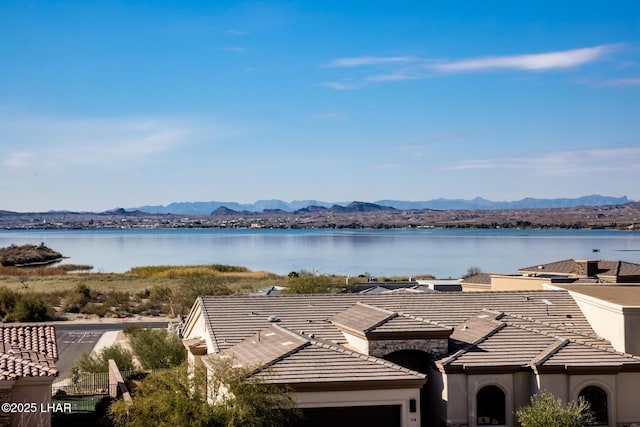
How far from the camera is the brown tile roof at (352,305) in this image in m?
23.6

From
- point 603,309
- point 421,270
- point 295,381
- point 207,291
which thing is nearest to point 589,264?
point 603,309

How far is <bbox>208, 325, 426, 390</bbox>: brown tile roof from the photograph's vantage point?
1836 centimetres

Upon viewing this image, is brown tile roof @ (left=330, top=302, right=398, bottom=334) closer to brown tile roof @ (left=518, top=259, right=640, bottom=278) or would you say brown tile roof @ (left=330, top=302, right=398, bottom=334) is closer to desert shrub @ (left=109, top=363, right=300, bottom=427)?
desert shrub @ (left=109, top=363, right=300, bottom=427)

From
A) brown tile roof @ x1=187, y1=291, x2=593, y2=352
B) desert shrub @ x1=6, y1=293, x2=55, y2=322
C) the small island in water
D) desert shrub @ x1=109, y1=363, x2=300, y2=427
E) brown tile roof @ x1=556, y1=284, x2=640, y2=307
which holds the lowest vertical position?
the small island in water

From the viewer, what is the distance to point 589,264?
44.7 meters

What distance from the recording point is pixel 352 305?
997 inches

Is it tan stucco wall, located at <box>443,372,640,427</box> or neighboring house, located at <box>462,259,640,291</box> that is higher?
neighboring house, located at <box>462,259,640,291</box>

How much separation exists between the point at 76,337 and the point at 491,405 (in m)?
31.1

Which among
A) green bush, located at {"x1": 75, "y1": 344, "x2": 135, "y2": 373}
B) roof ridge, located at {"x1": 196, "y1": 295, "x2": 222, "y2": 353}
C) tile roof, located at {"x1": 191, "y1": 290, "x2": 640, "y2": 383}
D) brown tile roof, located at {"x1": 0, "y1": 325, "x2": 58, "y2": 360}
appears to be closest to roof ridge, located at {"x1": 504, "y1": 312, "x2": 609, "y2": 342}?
tile roof, located at {"x1": 191, "y1": 290, "x2": 640, "y2": 383}

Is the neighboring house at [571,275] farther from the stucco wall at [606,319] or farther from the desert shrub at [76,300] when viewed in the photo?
the desert shrub at [76,300]

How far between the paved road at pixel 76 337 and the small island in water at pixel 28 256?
92.5m

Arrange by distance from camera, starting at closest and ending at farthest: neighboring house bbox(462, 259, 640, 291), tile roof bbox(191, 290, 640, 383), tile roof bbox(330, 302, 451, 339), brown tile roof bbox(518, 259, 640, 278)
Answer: tile roof bbox(191, 290, 640, 383) → tile roof bbox(330, 302, 451, 339) → neighboring house bbox(462, 259, 640, 291) → brown tile roof bbox(518, 259, 640, 278)

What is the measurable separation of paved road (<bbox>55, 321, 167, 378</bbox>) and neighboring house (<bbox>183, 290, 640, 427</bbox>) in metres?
13.1

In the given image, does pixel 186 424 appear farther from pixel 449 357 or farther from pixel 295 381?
pixel 449 357
